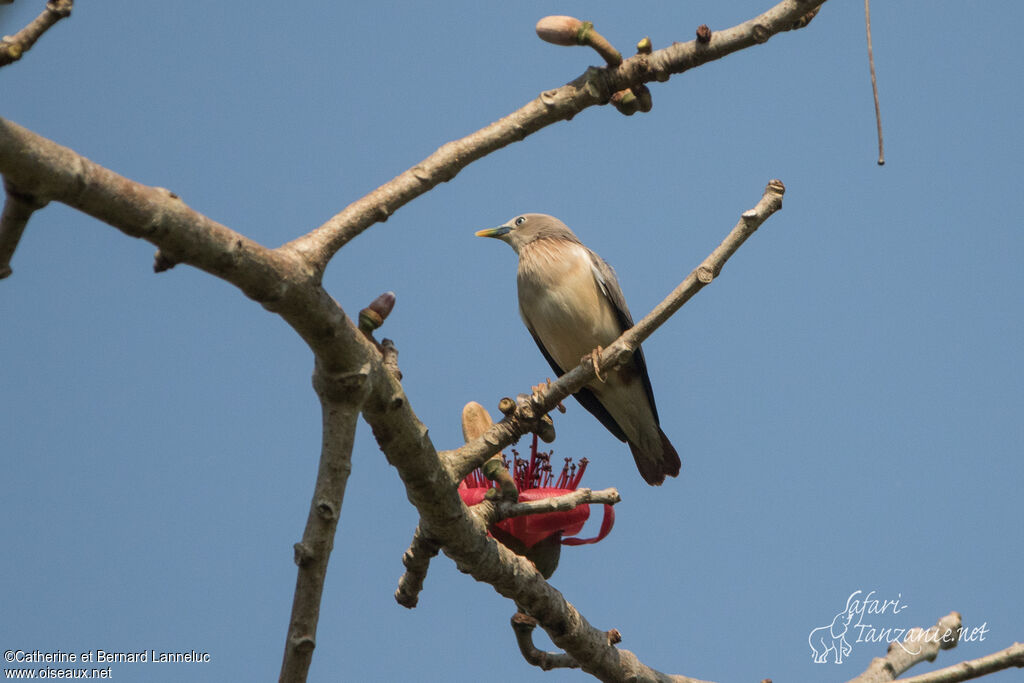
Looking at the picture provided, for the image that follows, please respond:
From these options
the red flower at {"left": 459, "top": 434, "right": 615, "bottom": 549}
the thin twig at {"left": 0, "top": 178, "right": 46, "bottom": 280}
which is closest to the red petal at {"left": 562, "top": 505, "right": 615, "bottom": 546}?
the red flower at {"left": 459, "top": 434, "right": 615, "bottom": 549}

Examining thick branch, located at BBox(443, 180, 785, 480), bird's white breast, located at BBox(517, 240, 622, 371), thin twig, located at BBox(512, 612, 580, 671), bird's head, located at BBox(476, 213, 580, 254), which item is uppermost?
bird's head, located at BBox(476, 213, 580, 254)

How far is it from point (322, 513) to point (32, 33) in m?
1.74

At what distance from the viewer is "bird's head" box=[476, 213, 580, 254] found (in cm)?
702

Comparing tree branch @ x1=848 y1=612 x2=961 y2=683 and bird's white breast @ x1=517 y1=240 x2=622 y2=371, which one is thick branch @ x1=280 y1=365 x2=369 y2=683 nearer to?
tree branch @ x1=848 y1=612 x2=961 y2=683

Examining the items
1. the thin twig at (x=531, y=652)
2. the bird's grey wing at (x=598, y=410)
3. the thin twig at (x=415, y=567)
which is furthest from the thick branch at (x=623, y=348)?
the bird's grey wing at (x=598, y=410)

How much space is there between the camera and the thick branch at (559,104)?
3051 mm

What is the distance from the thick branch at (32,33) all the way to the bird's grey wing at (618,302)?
3861 mm

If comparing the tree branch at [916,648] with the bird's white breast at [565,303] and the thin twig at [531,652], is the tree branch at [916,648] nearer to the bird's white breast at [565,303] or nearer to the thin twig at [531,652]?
the thin twig at [531,652]

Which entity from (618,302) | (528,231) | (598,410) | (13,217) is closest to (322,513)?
(13,217)

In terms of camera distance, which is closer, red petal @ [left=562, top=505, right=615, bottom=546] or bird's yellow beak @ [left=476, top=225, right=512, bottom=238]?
red petal @ [left=562, top=505, right=615, bottom=546]

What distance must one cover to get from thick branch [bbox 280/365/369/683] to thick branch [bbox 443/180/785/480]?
0.86m

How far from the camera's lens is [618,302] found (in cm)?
641

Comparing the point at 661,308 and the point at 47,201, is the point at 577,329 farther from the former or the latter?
the point at 47,201

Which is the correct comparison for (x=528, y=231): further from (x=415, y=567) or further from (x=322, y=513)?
(x=322, y=513)
